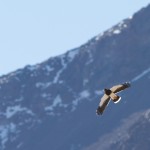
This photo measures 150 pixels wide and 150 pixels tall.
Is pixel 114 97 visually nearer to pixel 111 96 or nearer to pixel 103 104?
pixel 111 96

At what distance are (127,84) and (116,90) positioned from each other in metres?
0.43

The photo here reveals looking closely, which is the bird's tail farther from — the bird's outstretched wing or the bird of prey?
the bird's outstretched wing

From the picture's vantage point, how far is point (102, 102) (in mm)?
25234

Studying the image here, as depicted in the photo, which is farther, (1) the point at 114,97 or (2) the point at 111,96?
(2) the point at 111,96

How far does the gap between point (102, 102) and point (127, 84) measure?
3.33 ft

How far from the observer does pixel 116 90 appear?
2527 cm

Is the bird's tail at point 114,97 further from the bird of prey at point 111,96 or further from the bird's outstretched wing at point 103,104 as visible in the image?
the bird's outstretched wing at point 103,104

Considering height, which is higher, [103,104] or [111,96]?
[111,96]

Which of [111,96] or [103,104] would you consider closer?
[103,104]

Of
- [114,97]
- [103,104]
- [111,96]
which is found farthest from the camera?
[111,96]

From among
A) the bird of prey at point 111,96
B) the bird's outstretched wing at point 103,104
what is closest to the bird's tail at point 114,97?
the bird of prey at point 111,96

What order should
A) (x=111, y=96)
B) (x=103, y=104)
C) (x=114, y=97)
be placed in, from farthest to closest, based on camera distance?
(x=111, y=96) → (x=114, y=97) → (x=103, y=104)

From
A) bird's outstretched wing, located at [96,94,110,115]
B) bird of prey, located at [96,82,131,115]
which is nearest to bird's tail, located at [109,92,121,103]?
bird of prey, located at [96,82,131,115]

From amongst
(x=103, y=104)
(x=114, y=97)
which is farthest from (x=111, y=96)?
(x=103, y=104)
